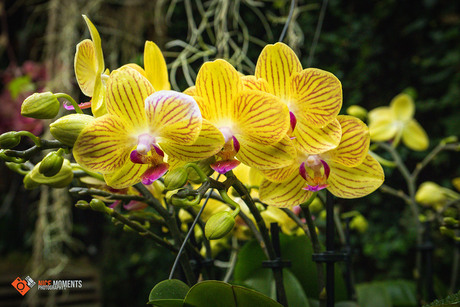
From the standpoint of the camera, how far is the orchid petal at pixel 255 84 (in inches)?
11.6

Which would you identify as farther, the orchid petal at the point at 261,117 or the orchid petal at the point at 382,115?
the orchid petal at the point at 382,115

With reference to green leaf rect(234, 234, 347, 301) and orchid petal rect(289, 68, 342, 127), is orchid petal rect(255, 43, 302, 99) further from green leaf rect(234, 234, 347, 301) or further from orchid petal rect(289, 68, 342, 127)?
green leaf rect(234, 234, 347, 301)

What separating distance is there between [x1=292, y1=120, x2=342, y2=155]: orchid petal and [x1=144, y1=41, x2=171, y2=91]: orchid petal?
130 mm

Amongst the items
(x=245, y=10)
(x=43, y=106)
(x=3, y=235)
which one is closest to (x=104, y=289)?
(x=3, y=235)

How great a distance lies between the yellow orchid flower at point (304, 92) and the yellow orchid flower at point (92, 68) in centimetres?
11

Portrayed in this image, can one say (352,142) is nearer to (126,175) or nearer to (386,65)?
(126,175)

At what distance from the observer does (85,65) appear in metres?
0.31

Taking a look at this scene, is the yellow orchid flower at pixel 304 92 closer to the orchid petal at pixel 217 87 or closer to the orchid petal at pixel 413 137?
the orchid petal at pixel 217 87

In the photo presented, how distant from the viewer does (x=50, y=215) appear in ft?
4.30

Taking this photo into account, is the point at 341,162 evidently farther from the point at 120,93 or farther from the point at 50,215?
the point at 50,215

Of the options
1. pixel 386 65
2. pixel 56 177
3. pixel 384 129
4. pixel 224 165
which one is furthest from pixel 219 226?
pixel 386 65

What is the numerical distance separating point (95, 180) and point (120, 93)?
0.36ft

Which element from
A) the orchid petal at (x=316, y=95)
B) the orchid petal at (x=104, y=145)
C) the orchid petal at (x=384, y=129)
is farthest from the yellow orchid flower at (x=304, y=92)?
the orchid petal at (x=384, y=129)

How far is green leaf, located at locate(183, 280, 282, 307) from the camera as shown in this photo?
268mm
